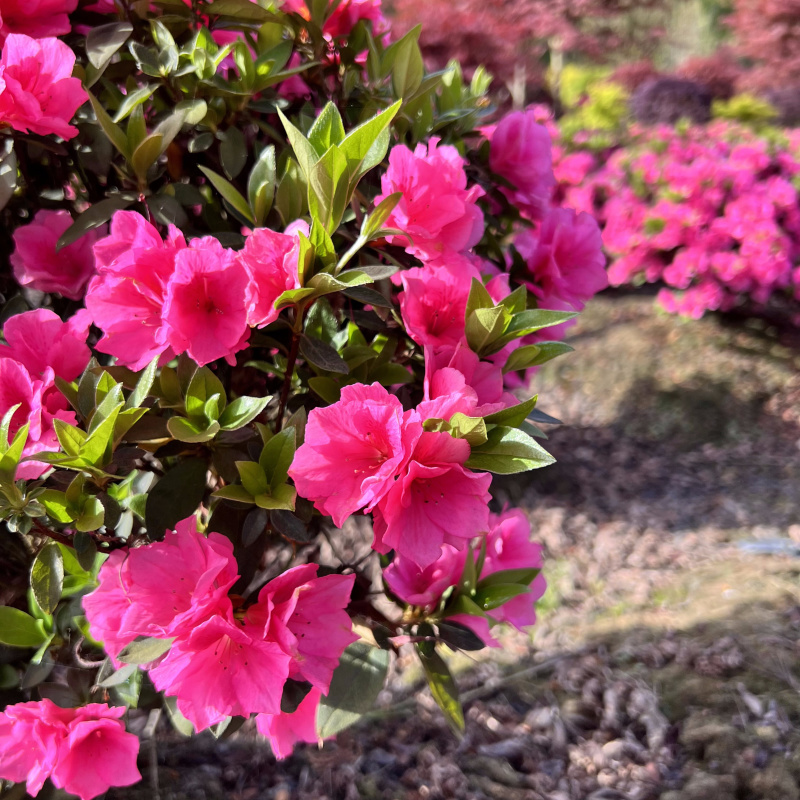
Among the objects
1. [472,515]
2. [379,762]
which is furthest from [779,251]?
[472,515]

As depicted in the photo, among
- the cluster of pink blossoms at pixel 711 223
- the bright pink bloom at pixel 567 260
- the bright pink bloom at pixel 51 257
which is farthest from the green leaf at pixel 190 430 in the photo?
the cluster of pink blossoms at pixel 711 223

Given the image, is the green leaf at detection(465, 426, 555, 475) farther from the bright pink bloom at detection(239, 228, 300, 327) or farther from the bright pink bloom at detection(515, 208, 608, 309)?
the bright pink bloom at detection(515, 208, 608, 309)

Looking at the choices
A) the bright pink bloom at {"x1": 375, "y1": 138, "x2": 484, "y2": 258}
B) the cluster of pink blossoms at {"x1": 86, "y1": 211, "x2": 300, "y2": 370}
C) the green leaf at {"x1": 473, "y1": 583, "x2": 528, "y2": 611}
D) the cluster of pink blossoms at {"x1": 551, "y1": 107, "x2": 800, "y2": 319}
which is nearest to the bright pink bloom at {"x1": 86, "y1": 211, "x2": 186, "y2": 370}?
the cluster of pink blossoms at {"x1": 86, "y1": 211, "x2": 300, "y2": 370}

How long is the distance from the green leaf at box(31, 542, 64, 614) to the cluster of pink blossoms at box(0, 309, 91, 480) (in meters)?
0.12

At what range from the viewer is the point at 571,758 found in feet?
5.30

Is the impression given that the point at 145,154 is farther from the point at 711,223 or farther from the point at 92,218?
the point at 711,223

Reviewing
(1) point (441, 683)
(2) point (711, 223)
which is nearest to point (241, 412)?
(1) point (441, 683)

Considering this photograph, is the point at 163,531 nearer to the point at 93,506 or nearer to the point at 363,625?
the point at 93,506

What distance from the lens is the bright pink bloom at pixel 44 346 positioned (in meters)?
0.77

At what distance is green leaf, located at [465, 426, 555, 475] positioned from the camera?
24.6 inches

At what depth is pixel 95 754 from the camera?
847 millimetres

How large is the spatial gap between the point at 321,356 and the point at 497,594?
0.45 m

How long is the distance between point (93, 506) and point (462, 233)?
0.50 meters

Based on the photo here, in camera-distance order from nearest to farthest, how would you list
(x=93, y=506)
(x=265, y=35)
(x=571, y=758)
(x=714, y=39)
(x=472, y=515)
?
(x=472, y=515) → (x=93, y=506) → (x=265, y=35) → (x=571, y=758) → (x=714, y=39)
